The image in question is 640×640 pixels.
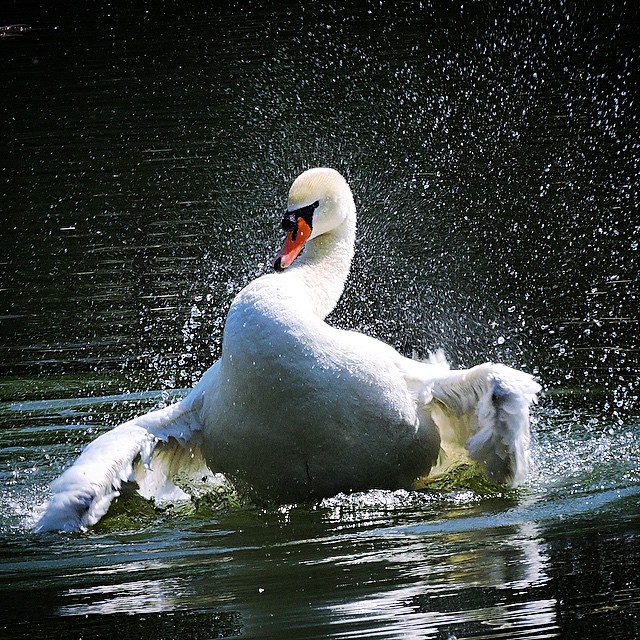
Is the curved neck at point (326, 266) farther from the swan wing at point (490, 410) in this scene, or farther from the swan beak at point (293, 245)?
the swan wing at point (490, 410)

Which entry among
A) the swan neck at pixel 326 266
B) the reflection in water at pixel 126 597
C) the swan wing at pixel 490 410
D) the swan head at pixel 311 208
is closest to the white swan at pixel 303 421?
the swan wing at pixel 490 410

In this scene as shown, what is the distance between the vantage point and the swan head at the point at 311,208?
292 inches

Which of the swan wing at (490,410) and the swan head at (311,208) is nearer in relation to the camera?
the swan wing at (490,410)

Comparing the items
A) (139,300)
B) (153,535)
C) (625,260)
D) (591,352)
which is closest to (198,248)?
(139,300)

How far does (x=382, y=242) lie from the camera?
41.9 ft

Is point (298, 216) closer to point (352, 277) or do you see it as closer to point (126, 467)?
point (126, 467)

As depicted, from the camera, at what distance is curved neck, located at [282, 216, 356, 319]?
7.31 m

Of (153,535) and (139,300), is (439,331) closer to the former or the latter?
(139,300)

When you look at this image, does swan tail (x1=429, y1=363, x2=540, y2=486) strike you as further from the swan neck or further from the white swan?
the swan neck

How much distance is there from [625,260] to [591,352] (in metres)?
2.20

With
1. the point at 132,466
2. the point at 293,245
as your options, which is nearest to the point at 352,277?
the point at 293,245

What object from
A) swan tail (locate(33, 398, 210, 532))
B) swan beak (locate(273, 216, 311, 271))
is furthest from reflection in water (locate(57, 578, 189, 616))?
swan beak (locate(273, 216, 311, 271))

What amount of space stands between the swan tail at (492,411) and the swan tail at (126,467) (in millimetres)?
1309

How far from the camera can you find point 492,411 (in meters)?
6.57
